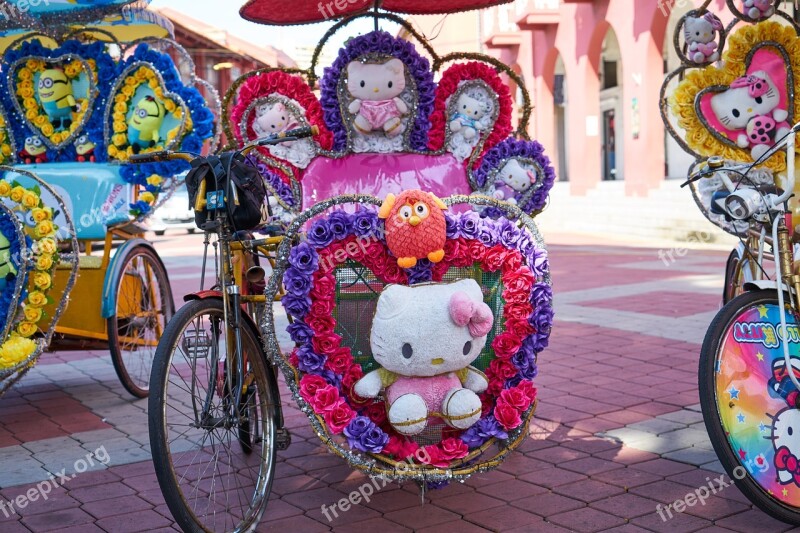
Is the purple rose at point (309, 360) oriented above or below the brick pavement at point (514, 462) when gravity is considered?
above

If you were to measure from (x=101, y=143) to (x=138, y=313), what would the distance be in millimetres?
1268

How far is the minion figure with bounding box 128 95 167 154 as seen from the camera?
5.68 m

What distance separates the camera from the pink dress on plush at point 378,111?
4.82 m

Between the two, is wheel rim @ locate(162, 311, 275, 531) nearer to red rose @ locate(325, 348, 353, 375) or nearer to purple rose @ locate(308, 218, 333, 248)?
red rose @ locate(325, 348, 353, 375)

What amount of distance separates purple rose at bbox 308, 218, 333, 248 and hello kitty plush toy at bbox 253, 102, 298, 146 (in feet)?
5.71

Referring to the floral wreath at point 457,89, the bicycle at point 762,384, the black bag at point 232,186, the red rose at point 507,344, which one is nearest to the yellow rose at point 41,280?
the black bag at point 232,186

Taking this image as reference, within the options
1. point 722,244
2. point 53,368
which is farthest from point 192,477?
point 722,244

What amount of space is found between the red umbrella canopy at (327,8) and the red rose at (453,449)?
2626mm

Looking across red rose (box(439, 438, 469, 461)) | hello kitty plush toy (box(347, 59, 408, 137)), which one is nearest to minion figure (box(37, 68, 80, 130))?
hello kitty plush toy (box(347, 59, 408, 137))

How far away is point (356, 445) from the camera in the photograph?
123 inches

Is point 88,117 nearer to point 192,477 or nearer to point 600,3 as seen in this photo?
point 192,477

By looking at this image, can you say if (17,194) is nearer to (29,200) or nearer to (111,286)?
(29,200)

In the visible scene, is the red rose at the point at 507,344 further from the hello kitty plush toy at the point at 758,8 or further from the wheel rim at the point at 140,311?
the wheel rim at the point at 140,311

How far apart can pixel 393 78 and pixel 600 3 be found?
1639 centimetres
